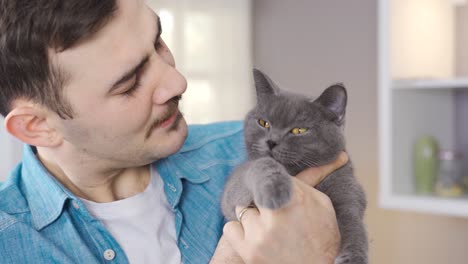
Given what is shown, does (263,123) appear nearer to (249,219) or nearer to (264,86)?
(264,86)

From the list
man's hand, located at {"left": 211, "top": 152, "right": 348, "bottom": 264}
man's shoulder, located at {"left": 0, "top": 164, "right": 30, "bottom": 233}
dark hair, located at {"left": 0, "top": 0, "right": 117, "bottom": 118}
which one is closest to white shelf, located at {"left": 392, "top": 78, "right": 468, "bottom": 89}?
man's hand, located at {"left": 211, "top": 152, "right": 348, "bottom": 264}

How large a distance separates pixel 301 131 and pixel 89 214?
502mm

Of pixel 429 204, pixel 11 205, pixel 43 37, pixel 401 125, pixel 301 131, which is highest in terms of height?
pixel 43 37

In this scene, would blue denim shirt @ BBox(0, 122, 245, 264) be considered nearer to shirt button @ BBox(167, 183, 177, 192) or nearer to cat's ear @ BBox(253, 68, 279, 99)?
shirt button @ BBox(167, 183, 177, 192)

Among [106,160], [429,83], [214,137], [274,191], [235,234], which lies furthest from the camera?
[429,83]

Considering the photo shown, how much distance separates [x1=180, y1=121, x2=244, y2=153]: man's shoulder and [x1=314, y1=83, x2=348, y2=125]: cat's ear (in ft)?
1.05

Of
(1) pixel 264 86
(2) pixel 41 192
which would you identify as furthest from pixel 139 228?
(1) pixel 264 86

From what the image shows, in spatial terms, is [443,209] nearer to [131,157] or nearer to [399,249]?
[399,249]

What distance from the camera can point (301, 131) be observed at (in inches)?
48.3

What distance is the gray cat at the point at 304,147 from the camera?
116 centimetres

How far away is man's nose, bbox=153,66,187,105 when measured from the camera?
1179mm

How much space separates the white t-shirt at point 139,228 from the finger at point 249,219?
0.66 ft

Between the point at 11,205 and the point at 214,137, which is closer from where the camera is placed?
the point at 11,205

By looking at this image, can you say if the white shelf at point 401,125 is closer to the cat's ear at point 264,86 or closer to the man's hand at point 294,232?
the cat's ear at point 264,86
